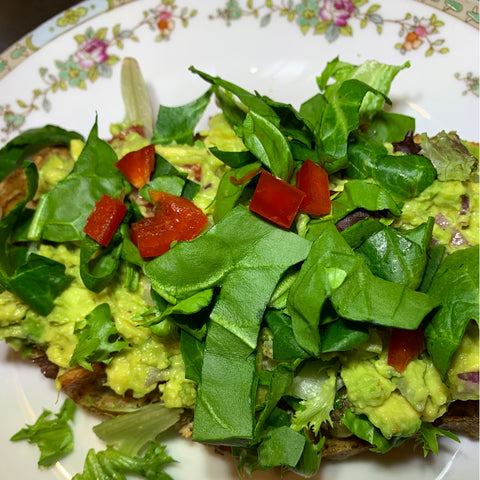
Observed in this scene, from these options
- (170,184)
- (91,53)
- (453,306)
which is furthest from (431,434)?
(91,53)

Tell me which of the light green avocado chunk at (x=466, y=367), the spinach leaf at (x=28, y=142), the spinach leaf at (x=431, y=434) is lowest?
the spinach leaf at (x=431, y=434)

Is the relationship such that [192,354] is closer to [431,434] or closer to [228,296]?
[228,296]

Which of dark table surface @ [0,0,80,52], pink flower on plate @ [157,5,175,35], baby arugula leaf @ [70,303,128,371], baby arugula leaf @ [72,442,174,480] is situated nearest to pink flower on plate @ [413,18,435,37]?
pink flower on plate @ [157,5,175,35]

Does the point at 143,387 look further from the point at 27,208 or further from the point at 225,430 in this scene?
the point at 27,208

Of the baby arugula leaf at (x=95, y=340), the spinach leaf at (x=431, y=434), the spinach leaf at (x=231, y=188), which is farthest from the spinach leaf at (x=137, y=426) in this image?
the spinach leaf at (x=431, y=434)

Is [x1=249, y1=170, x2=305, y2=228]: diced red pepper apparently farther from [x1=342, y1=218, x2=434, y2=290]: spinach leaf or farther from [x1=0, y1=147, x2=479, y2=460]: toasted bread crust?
[x1=0, y1=147, x2=479, y2=460]: toasted bread crust

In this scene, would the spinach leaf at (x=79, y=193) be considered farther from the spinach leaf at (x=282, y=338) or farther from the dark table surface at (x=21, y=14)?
the dark table surface at (x=21, y=14)

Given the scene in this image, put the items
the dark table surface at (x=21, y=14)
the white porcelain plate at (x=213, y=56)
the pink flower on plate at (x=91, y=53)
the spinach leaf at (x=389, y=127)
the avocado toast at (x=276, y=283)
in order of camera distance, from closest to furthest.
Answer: the avocado toast at (x=276, y=283) → the spinach leaf at (x=389, y=127) → the white porcelain plate at (x=213, y=56) → the pink flower on plate at (x=91, y=53) → the dark table surface at (x=21, y=14)
